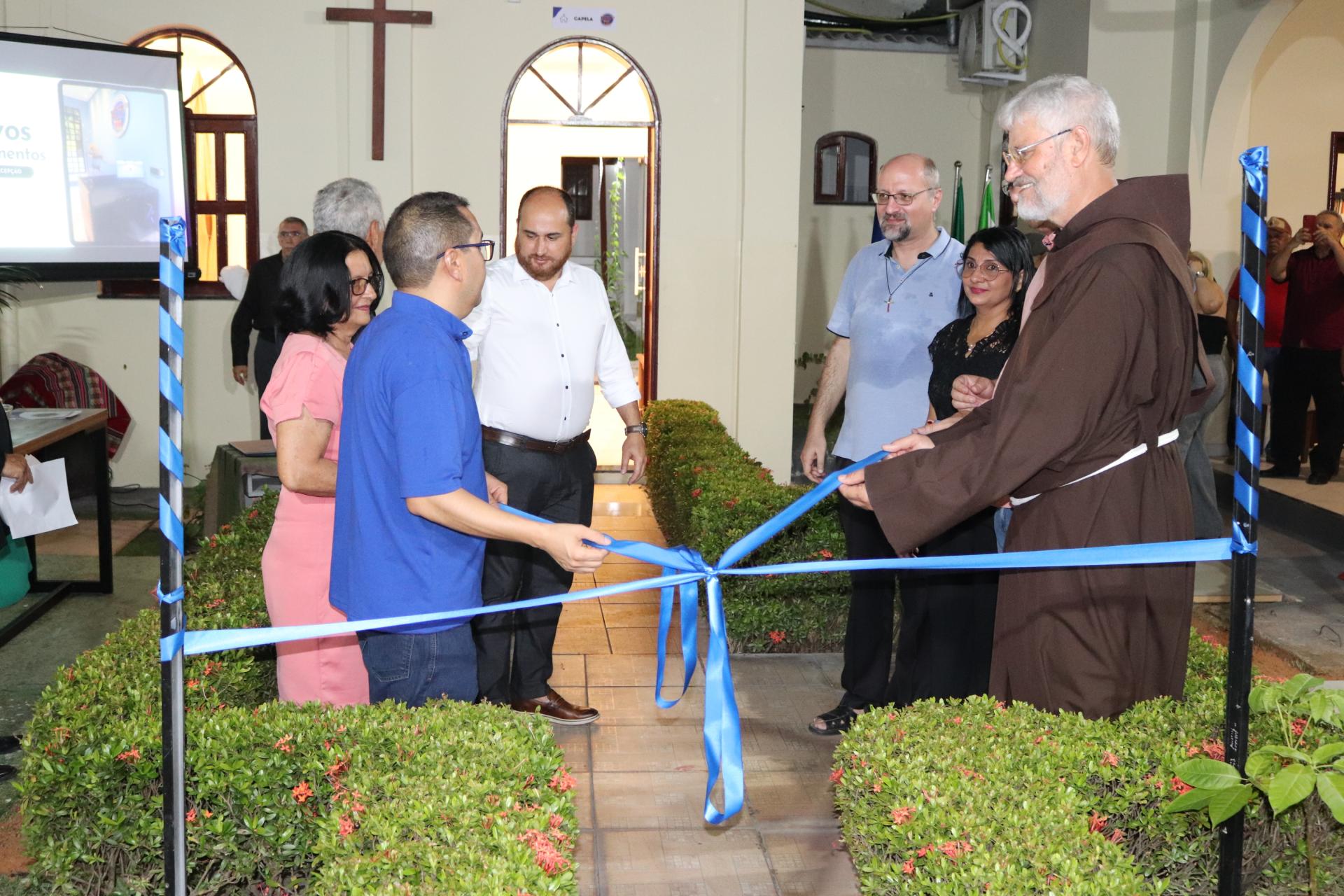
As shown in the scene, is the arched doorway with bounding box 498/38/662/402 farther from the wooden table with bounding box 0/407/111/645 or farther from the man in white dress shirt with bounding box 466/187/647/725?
the man in white dress shirt with bounding box 466/187/647/725

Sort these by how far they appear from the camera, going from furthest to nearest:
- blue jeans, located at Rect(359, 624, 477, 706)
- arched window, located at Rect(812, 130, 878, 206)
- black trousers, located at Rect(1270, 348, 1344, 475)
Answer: arched window, located at Rect(812, 130, 878, 206) < black trousers, located at Rect(1270, 348, 1344, 475) < blue jeans, located at Rect(359, 624, 477, 706)

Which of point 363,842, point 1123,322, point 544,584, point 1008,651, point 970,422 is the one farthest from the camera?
point 544,584

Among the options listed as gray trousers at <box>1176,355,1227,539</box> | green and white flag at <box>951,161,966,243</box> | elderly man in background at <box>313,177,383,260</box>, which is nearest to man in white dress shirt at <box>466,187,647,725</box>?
elderly man in background at <box>313,177,383,260</box>

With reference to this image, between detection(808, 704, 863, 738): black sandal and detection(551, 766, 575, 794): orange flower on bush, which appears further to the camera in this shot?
detection(808, 704, 863, 738): black sandal

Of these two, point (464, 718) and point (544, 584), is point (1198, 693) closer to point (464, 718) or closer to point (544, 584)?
point (464, 718)

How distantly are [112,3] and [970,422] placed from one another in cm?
849

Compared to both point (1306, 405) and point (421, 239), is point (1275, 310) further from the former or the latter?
point (421, 239)

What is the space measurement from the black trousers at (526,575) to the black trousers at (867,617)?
1064mm

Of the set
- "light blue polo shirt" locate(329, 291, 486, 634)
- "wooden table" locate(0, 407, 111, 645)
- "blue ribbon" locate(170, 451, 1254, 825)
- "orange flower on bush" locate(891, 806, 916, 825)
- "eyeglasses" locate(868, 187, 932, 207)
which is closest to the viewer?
"orange flower on bush" locate(891, 806, 916, 825)

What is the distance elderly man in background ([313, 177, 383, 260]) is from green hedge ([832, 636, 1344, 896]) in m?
2.87

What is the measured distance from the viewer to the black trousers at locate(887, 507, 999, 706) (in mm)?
4539

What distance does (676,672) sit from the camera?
5.82 meters

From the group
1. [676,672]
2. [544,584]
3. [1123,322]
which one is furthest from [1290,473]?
[1123,322]

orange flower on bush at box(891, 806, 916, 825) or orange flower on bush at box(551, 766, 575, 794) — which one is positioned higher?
orange flower on bush at box(891, 806, 916, 825)
